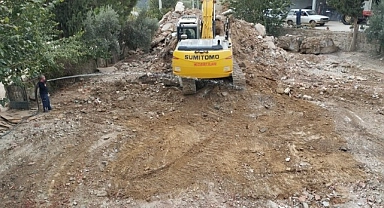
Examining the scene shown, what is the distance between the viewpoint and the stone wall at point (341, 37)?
19422 millimetres

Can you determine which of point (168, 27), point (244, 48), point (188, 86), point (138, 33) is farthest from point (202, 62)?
point (168, 27)

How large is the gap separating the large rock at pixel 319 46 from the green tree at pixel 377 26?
2.42m

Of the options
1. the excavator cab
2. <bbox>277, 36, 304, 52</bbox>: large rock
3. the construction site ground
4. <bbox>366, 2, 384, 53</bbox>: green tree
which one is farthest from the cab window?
<bbox>366, 2, 384, 53</bbox>: green tree

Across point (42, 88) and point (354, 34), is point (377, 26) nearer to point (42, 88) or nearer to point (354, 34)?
point (354, 34)

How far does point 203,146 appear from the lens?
348 inches

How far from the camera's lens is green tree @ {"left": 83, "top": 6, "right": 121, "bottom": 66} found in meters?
14.9

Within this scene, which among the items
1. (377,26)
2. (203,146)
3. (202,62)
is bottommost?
(203,146)

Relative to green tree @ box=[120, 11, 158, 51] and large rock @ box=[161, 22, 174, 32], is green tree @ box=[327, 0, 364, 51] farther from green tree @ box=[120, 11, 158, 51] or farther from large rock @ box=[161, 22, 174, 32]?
green tree @ box=[120, 11, 158, 51]

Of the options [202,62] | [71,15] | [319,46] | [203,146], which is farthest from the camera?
[319,46]

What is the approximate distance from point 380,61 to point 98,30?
488 inches

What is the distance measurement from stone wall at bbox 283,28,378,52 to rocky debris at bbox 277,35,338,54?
0.73 meters

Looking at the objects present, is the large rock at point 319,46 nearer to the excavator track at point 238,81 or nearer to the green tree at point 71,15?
the excavator track at point 238,81

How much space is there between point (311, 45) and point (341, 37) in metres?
2.38

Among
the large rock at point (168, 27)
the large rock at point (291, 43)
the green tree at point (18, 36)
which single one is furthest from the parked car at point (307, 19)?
the green tree at point (18, 36)
